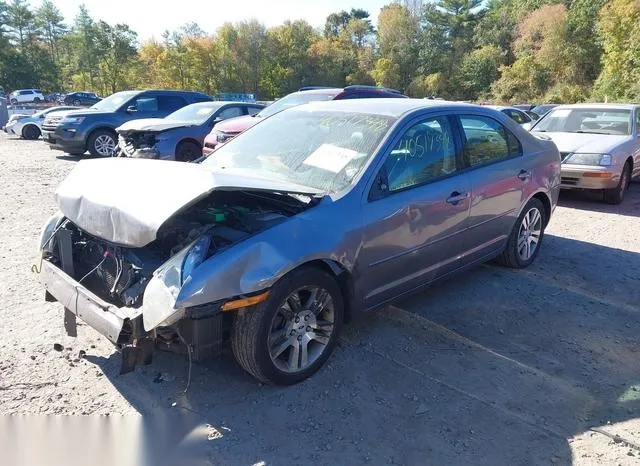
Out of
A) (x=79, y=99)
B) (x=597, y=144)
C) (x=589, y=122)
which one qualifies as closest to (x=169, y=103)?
(x=589, y=122)

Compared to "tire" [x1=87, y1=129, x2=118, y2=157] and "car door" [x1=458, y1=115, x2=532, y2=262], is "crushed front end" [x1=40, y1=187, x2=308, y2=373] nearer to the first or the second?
"car door" [x1=458, y1=115, x2=532, y2=262]

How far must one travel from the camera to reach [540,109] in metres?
21.6

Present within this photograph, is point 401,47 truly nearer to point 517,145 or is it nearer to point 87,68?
point 87,68

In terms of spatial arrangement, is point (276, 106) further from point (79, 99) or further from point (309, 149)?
point (79, 99)

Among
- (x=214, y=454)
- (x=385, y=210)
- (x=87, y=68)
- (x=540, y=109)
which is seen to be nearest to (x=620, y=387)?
(x=385, y=210)

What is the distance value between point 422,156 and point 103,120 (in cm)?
1116

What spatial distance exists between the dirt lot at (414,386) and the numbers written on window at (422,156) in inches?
44.8

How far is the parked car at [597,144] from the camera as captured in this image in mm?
8203

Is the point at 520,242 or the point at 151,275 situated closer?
the point at 151,275

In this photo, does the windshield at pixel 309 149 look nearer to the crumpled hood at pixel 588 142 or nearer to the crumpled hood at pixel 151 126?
the crumpled hood at pixel 588 142

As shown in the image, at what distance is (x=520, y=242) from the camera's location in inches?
205

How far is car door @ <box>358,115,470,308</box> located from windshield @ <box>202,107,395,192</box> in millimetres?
210

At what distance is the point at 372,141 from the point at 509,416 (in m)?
1.97

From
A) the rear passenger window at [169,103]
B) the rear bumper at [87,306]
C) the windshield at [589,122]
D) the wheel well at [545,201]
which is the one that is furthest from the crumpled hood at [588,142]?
the rear passenger window at [169,103]
